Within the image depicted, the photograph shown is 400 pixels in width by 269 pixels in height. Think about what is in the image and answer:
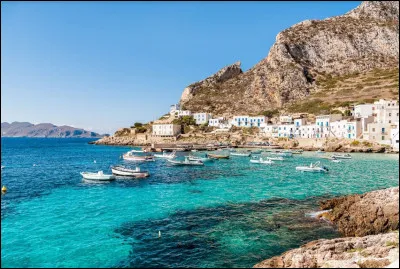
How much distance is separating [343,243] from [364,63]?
528 feet

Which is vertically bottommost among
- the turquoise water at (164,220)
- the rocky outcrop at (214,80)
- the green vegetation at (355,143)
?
the turquoise water at (164,220)

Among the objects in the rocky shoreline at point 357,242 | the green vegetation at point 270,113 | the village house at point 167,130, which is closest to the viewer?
the rocky shoreline at point 357,242

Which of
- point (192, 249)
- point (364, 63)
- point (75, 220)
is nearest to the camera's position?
point (192, 249)

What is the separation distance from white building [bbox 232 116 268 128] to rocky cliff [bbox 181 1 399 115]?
2076 cm

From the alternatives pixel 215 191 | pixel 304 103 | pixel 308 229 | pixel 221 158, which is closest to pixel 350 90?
pixel 304 103

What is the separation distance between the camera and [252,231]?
19.5m

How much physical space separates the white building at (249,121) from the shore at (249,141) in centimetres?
1076

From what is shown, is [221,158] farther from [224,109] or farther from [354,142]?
[224,109]

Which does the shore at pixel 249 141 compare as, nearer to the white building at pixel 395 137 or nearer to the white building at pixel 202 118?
the white building at pixel 395 137

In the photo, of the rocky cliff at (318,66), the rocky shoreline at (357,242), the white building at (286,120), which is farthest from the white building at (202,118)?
the rocky shoreline at (357,242)

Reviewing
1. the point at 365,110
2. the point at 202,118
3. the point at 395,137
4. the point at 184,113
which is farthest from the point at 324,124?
the point at 184,113

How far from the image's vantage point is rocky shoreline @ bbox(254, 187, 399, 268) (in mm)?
13289

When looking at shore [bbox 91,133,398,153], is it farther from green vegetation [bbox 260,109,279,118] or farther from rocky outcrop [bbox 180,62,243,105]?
rocky outcrop [bbox 180,62,243,105]

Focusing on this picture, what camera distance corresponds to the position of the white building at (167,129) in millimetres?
121375
